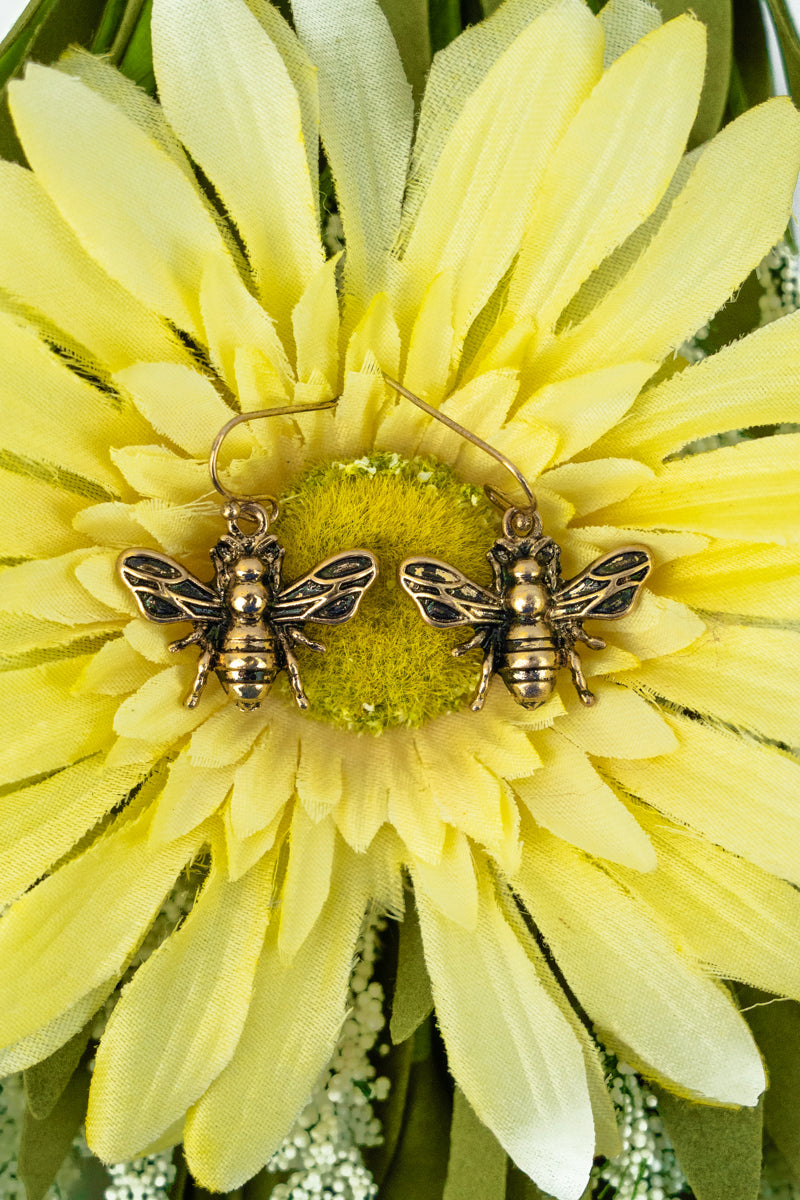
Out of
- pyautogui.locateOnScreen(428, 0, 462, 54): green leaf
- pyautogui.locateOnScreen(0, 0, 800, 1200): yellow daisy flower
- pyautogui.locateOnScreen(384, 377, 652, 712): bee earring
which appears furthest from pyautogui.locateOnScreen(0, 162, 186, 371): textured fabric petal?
pyautogui.locateOnScreen(428, 0, 462, 54): green leaf

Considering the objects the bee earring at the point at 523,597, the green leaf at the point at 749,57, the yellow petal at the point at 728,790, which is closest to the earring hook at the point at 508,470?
the bee earring at the point at 523,597

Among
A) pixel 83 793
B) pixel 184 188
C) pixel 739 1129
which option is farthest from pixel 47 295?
pixel 739 1129

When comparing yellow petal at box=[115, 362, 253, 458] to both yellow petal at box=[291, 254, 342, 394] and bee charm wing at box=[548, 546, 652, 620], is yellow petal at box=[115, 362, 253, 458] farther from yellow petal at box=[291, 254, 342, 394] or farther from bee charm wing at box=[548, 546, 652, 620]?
bee charm wing at box=[548, 546, 652, 620]

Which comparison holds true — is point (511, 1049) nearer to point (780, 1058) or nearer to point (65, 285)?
point (780, 1058)

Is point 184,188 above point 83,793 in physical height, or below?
above

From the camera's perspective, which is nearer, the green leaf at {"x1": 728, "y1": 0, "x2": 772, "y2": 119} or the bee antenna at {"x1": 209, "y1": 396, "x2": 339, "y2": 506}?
the bee antenna at {"x1": 209, "y1": 396, "x2": 339, "y2": 506}

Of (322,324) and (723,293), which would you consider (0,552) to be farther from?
(723,293)
